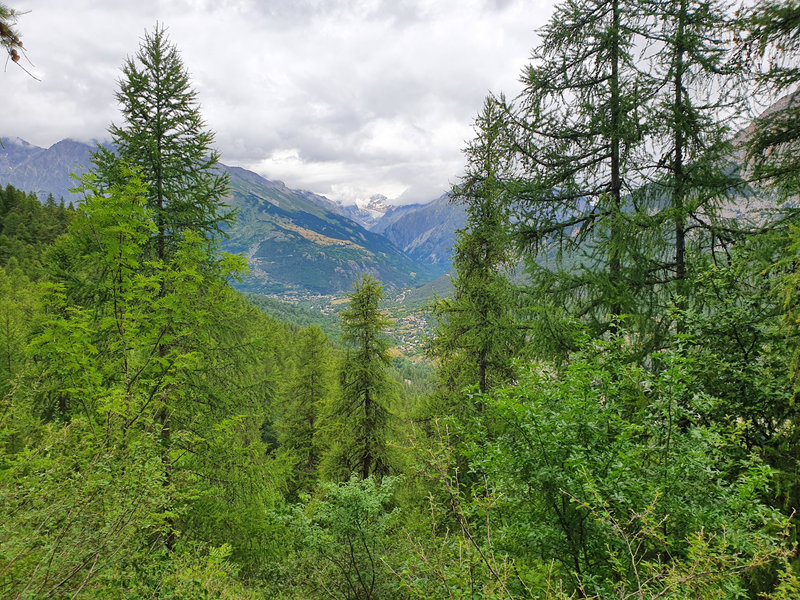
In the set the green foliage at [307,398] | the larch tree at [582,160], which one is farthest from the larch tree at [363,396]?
the larch tree at [582,160]

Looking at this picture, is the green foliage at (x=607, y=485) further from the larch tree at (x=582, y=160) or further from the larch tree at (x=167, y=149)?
the larch tree at (x=167, y=149)

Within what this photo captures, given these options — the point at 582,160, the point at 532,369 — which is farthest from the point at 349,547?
the point at 582,160

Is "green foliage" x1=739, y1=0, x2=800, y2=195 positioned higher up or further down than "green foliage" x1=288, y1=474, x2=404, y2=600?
higher up

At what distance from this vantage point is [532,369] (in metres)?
4.69

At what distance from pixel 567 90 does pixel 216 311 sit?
8081 mm

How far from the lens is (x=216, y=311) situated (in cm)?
704

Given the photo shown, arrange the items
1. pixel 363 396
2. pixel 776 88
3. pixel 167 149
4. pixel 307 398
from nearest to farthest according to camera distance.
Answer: pixel 776 88 < pixel 167 149 < pixel 363 396 < pixel 307 398

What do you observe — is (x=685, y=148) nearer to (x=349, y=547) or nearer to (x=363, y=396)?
(x=349, y=547)

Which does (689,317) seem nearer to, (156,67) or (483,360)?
(483,360)

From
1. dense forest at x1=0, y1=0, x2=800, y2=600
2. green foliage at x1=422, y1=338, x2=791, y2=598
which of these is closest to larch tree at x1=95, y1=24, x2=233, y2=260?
dense forest at x1=0, y1=0, x2=800, y2=600

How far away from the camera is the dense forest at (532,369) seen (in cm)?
335

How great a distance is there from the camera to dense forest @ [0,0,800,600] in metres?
3.35

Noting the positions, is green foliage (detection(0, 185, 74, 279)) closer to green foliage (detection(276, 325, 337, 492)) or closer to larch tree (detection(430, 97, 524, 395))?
green foliage (detection(276, 325, 337, 492))

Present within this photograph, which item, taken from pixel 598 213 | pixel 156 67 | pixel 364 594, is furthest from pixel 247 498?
pixel 156 67
